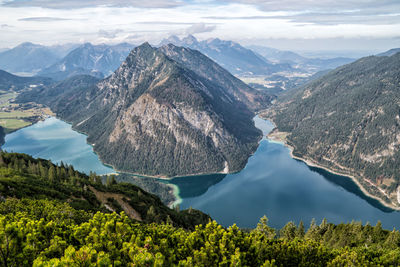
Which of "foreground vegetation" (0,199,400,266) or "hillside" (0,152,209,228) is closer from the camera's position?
"foreground vegetation" (0,199,400,266)

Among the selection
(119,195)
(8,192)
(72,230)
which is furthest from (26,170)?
(72,230)

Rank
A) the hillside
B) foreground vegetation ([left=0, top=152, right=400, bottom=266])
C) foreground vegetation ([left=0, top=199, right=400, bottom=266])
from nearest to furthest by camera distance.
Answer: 1. foreground vegetation ([left=0, top=199, right=400, bottom=266])
2. foreground vegetation ([left=0, top=152, right=400, bottom=266])
3. the hillside

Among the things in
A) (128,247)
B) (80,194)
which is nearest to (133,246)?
(128,247)

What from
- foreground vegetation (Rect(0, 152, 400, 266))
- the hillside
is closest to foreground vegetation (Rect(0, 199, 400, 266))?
foreground vegetation (Rect(0, 152, 400, 266))

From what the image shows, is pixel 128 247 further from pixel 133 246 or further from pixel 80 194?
pixel 80 194

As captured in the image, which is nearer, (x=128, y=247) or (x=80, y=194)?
(x=128, y=247)

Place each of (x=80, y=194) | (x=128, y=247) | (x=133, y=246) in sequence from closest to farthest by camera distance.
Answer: (x=128, y=247) → (x=133, y=246) → (x=80, y=194)

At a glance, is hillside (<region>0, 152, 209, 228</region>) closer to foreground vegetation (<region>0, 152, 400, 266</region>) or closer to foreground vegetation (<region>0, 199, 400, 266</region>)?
foreground vegetation (<region>0, 152, 400, 266</region>)

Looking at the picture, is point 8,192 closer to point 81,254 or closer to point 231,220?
point 81,254

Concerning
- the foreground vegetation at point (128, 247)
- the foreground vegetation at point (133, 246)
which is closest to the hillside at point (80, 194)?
the foreground vegetation at point (133, 246)

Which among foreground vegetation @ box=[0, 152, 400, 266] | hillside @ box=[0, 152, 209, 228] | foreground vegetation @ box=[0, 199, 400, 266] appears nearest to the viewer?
foreground vegetation @ box=[0, 199, 400, 266]

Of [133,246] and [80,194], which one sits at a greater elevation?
Result: [133,246]

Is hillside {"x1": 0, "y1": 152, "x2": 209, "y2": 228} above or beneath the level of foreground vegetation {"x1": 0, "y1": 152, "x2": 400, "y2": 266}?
beneath
